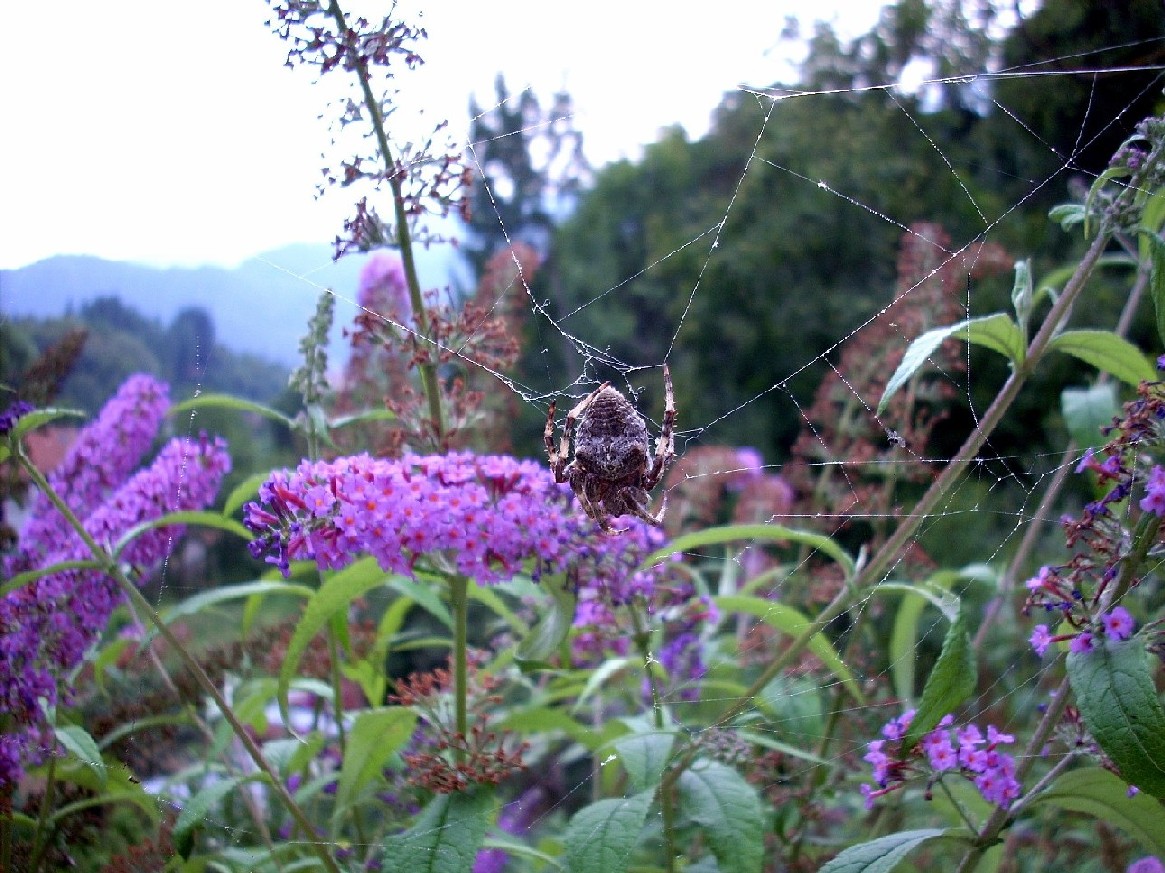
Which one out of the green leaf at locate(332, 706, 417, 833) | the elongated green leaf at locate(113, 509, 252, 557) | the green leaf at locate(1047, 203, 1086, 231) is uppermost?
the green leaf at locate(1047, 203, 1086, 231)

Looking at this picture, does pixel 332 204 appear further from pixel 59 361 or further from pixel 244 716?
pixel 244 716

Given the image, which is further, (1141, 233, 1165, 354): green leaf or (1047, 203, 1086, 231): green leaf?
(1047, 203, 1086, 231): green leaf

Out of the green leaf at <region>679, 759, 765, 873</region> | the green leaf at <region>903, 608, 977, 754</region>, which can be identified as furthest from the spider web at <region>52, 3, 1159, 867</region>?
the green leaf at <region>903, 608, 977, 754</region>

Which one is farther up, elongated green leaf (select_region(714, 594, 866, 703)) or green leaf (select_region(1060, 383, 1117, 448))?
green leaf (select_region(1060, 383, 1117, 448))

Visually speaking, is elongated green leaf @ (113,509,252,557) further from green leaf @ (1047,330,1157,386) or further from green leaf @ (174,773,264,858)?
green leaf @ (1047,330,1157,386)

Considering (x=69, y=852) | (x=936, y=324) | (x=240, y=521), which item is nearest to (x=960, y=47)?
(x=936, y=324)

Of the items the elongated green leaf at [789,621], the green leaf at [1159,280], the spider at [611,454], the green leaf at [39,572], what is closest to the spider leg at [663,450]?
the spider at [611,454]

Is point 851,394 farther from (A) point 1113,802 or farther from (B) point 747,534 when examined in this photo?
(A) point 1113,802

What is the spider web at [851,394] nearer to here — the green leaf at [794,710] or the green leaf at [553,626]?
the green leaf at [794,710]
